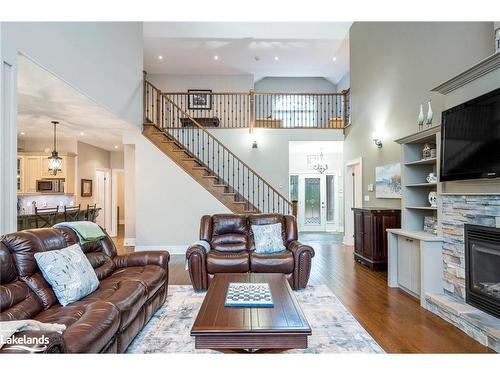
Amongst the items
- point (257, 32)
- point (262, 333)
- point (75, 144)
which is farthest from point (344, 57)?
point (262, 333)

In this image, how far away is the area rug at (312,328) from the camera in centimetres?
250

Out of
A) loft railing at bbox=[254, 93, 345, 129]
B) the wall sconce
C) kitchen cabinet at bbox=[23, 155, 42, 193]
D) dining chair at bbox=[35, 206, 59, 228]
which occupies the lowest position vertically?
dining chair at bbox=[35, 206, 59, 228]

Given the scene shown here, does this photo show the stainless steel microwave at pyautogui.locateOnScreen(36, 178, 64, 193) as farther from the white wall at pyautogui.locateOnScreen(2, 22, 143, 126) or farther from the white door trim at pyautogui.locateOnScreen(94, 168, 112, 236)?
the white wall at pyautogui.locateOnScreen(2, 22, 143, 126)

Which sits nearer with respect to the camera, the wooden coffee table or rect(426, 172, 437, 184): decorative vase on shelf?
the wooden coffee table

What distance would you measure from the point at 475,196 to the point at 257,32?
6.81m

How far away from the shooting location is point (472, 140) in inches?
118

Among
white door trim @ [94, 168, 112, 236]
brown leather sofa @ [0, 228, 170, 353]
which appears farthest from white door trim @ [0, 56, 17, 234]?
white door trim @ [94, 168, 112, 236]

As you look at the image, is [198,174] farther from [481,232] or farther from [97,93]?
[481,232]

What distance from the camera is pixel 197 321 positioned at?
1.98m

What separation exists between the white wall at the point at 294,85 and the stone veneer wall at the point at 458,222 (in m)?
8.39

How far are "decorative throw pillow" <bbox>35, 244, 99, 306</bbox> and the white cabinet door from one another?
11.7ft

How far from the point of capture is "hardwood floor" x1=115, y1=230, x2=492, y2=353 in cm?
258
